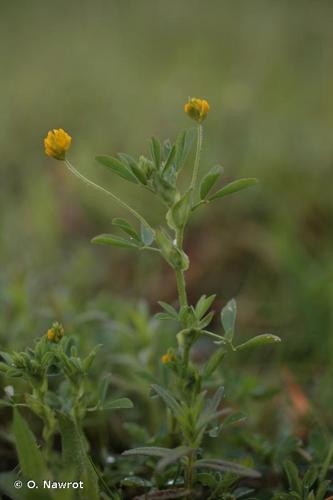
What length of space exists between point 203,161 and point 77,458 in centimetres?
198

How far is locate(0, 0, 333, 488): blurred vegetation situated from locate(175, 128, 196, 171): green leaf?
0.68 meters

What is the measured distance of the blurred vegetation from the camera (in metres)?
2.01

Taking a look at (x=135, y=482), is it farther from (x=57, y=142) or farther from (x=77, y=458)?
(x=57, y=142)

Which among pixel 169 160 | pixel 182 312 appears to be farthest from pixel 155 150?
pixel 182 312

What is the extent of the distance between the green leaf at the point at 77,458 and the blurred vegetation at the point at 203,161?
527 mm

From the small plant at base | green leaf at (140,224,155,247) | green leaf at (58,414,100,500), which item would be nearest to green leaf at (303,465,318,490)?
the small plant at base

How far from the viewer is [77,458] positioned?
1.16 meters

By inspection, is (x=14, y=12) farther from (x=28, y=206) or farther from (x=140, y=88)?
(x=28, y=206)

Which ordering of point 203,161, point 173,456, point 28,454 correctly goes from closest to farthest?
point 173,456, point 28,454, point 203,161

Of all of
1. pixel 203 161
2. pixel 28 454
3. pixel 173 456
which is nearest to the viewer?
pixel 173 456

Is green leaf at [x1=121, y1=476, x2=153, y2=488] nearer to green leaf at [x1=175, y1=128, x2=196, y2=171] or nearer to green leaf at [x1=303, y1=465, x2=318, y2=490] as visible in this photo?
green leaf at [x1=303, y1=465, x2=318, y2=490]

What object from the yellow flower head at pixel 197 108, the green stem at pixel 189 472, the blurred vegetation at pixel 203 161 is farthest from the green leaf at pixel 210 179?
the blurred vegetation at pixel 203 161

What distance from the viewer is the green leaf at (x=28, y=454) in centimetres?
112

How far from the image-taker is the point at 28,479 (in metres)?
1.13
